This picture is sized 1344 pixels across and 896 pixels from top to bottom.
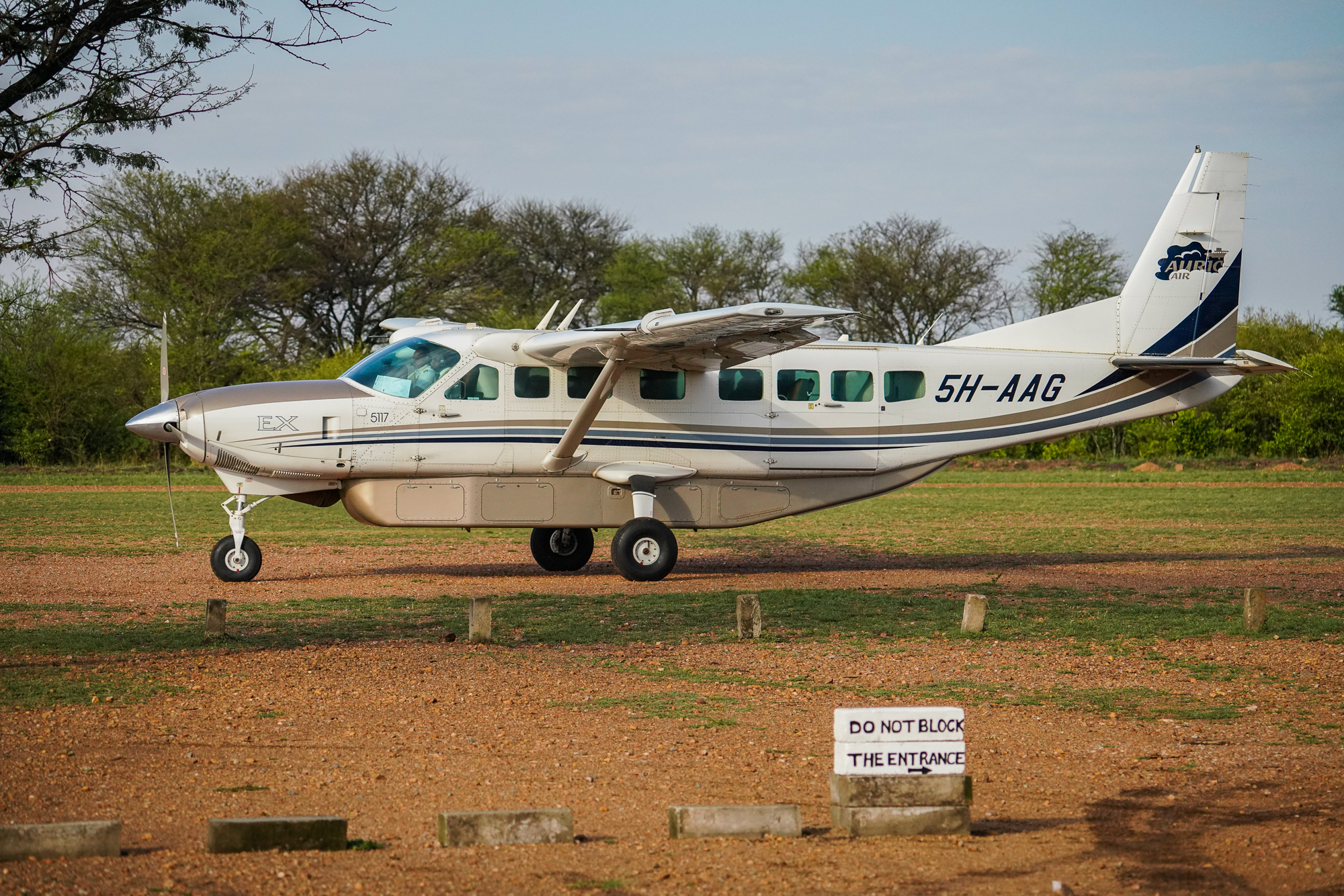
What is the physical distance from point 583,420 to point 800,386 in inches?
127

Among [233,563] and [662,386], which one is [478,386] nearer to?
[662,386]

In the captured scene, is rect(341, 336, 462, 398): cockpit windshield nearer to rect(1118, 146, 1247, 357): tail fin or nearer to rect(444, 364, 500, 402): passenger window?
rect(444, 364, 500, 402): passenger window

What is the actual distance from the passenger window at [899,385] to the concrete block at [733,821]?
11991 millimetres

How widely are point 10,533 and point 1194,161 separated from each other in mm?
19972

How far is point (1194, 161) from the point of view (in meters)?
18.2

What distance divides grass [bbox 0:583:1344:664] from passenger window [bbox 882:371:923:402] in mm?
3391

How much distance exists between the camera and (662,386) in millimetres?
16500

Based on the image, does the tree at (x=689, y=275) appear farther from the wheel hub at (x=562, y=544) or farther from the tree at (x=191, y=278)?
the wheel hub at (x=562, y=544)

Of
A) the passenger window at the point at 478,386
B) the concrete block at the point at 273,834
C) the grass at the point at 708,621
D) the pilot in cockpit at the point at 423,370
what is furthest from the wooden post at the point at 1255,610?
the pilot in cockpit at the point at 423,370

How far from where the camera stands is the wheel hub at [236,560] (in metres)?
15.1

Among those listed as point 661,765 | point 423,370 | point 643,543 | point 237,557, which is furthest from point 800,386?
point 661,765

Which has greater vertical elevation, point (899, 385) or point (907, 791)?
Result: point (899, 385)

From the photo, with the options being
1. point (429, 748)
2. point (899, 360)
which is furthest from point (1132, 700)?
point (899, 360)

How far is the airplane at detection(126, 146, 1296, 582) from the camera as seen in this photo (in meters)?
15.4
